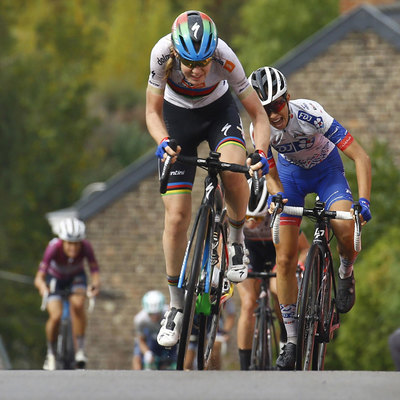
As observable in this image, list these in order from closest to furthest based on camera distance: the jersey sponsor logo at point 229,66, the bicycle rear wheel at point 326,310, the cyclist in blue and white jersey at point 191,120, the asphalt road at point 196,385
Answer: the asphalt road at point 196,385, the cyclist in blue and white jersey at point 191,120, the jersey sponsor logo at point 229,66, the bicycle rear wheel at point 326,310

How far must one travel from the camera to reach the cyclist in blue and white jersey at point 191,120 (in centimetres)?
823

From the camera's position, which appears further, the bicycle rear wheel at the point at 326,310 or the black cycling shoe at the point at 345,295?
the black cycling shoe at the point at 345,295

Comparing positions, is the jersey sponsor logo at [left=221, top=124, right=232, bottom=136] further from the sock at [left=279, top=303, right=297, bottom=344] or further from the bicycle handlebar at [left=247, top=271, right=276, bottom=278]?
the bicycle handlebar at [left=247, top=271, right=276, bottom=278]

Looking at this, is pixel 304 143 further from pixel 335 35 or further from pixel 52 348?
pixel 335 35

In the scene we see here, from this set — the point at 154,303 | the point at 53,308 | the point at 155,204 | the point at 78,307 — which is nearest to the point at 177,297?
the point at 78,307

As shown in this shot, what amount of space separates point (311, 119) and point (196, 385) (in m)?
3.17

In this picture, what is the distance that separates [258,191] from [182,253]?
0.97 metres

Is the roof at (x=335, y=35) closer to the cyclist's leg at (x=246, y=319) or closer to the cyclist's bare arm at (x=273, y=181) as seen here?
the cyclist's leg at (x=246, y=319)

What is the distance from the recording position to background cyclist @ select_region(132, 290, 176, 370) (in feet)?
55.8

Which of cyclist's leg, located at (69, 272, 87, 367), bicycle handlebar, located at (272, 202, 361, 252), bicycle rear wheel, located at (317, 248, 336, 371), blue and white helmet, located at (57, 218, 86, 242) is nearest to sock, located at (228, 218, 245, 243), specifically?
bicycle handlebar, located at (272, 202, 361, 252)

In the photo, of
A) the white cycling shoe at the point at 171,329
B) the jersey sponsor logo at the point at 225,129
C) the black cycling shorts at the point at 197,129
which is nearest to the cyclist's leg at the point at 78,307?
the white cycling shoe at the point at 171,329

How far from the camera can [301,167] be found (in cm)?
963

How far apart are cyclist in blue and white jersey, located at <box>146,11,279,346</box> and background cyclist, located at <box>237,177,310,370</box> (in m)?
2.77

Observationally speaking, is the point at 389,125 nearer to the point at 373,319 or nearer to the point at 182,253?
the point at 373,319
